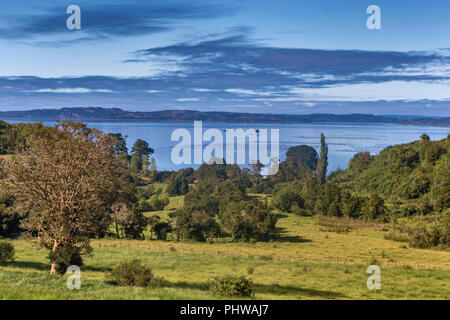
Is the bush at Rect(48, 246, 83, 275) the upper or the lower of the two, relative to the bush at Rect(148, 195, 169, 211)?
upper

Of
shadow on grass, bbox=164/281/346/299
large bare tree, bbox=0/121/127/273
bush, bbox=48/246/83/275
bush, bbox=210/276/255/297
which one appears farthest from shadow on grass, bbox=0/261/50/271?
bush, bbox=210/276/255/297

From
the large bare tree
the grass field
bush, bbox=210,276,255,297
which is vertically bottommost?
the grass field

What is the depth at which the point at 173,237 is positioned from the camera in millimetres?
68562

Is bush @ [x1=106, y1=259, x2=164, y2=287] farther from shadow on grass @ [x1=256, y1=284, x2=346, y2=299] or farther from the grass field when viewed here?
shadow on grass @ [x1=256, y1=284, x2=346, y2=299]

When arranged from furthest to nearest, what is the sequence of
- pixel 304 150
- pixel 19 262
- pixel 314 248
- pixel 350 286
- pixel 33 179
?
pixel 304 150, pixel 314 248, pixel 19 262, pixel 350 286, pixel 33 179

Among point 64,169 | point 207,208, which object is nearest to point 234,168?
point 207,208

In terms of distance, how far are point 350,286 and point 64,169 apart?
2033 cm

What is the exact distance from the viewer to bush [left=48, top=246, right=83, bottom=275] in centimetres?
2198

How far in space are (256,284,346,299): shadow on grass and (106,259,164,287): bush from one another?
23.1 feet

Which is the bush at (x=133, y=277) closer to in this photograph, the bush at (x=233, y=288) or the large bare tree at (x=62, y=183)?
the large bare tree at (x=62, y=183)

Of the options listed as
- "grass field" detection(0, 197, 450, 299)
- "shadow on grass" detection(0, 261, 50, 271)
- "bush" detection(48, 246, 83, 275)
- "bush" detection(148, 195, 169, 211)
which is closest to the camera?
"grass field" detection(0, 197, 450, 299)

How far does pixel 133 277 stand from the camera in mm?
21141
